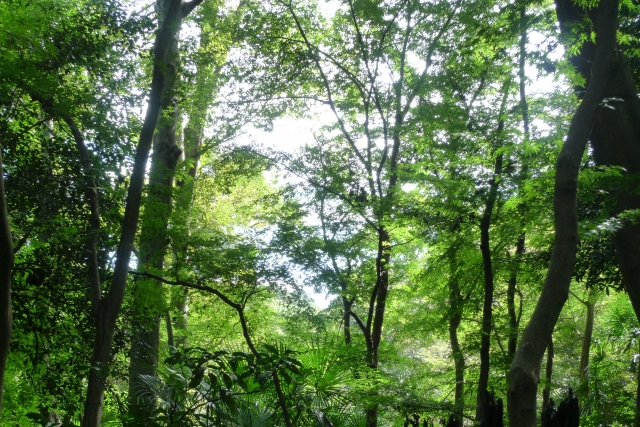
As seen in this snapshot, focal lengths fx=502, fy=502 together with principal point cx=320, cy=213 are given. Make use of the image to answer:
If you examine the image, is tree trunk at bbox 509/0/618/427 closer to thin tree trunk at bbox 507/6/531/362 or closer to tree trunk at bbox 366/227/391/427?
thin tree trunk at bbox 507/6/531/362

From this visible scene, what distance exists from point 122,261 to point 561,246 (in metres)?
3.09

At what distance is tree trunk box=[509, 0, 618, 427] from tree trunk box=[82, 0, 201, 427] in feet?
8.65

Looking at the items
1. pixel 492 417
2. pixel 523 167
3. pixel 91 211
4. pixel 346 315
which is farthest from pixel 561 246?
pixel 346 315

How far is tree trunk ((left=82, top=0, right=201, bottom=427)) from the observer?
3.70m

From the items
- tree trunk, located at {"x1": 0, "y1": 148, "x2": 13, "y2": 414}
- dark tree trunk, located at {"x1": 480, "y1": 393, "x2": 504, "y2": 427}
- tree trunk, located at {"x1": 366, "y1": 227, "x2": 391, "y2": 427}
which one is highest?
tree trunk, located at {"x1": 366, "y1": 227, "x2": 391, "y2": 427}

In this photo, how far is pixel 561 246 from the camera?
2.77 m

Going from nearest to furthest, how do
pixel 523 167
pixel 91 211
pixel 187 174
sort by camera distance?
1. pixel 91 211
2. pixel 523 167
3. pixel 187 174

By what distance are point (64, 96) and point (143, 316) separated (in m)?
2.56

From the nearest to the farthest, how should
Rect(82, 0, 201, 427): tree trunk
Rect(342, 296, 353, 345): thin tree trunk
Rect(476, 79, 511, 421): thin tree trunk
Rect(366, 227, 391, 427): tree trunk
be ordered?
1. Rect(82, 0, 201, 427): tree trunk
2. Rect(476, 79, 511, 421): thin tree trunk
3. Rect(366, 227, 391, 427): tree trunk
4. Rect(342, 296, 353, 345): thin tree trunk

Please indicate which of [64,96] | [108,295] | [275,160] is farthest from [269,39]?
[108,295]

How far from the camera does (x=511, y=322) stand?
7.88 meters

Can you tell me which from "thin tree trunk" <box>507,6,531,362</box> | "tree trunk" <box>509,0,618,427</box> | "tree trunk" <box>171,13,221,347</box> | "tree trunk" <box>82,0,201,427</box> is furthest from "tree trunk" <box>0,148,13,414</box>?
"thin tree trunk" <box>507,6,531,362</box>

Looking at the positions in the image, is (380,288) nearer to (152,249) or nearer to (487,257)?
(487,257)

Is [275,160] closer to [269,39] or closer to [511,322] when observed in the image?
[269,39]
